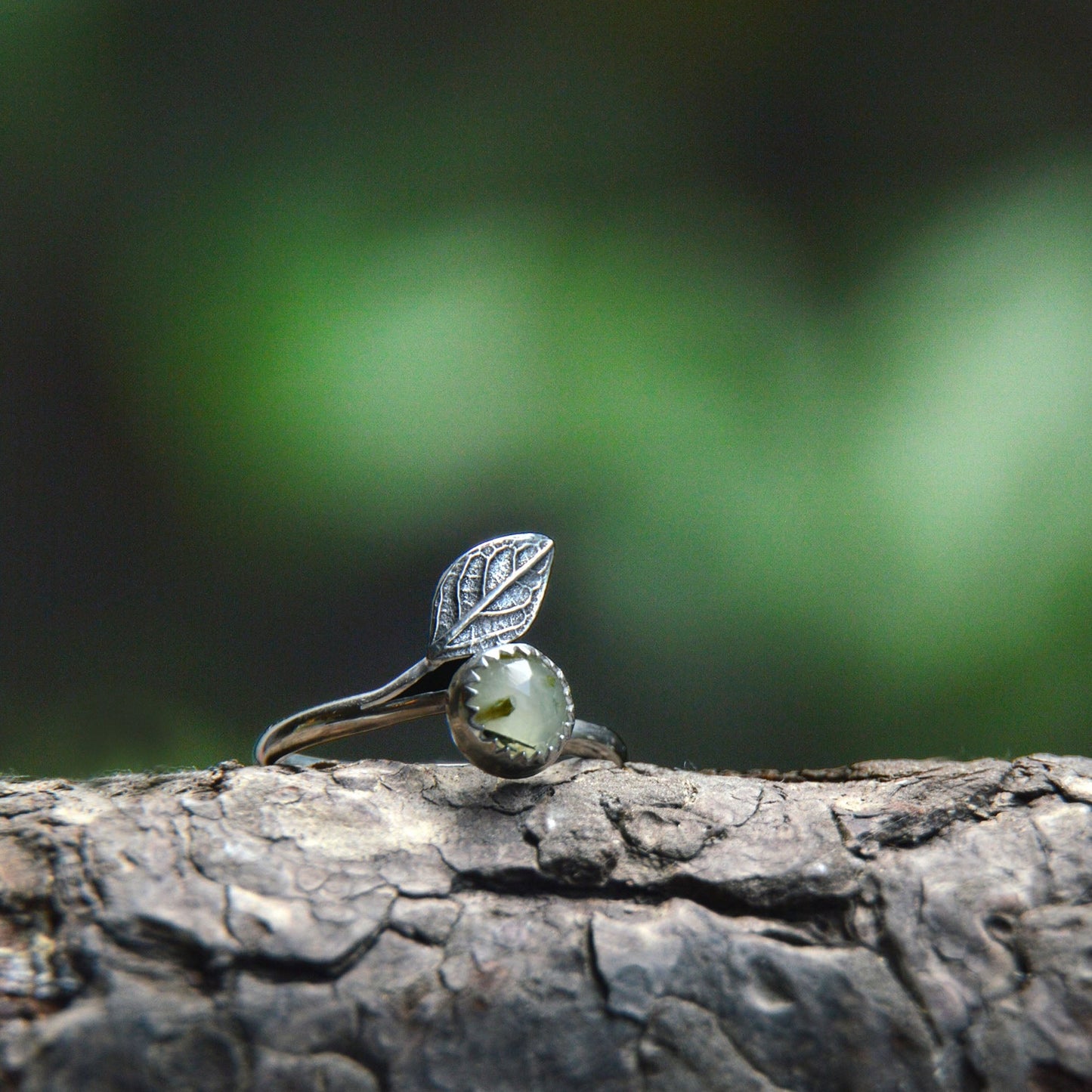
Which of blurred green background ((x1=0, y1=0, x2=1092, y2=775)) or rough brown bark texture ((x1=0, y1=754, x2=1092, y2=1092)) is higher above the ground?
blurred green background ((x1=0, y1=0, x2=1092, y2=775))

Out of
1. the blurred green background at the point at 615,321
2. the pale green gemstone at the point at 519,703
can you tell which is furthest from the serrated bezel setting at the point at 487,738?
the blurred green background at the point at 615,321

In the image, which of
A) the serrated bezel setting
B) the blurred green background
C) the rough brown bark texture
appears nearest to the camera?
the rough brown bark texture

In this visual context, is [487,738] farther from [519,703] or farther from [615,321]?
[615,321]

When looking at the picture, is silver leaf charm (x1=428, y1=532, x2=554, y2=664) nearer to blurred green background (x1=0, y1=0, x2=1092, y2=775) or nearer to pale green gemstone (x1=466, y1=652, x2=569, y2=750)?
pale green gemstone (x1=466, y1=652, x2=569, y2=750)

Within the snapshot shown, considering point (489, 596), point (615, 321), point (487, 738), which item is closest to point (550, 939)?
point (487, 738)

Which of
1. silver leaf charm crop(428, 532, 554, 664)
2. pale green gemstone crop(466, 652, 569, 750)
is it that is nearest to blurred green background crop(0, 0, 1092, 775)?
silver leaf charm crop(428, 532, 554, 664)

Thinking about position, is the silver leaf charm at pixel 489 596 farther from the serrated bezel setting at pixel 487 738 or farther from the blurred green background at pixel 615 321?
the blurred green background at pixel 615 321
